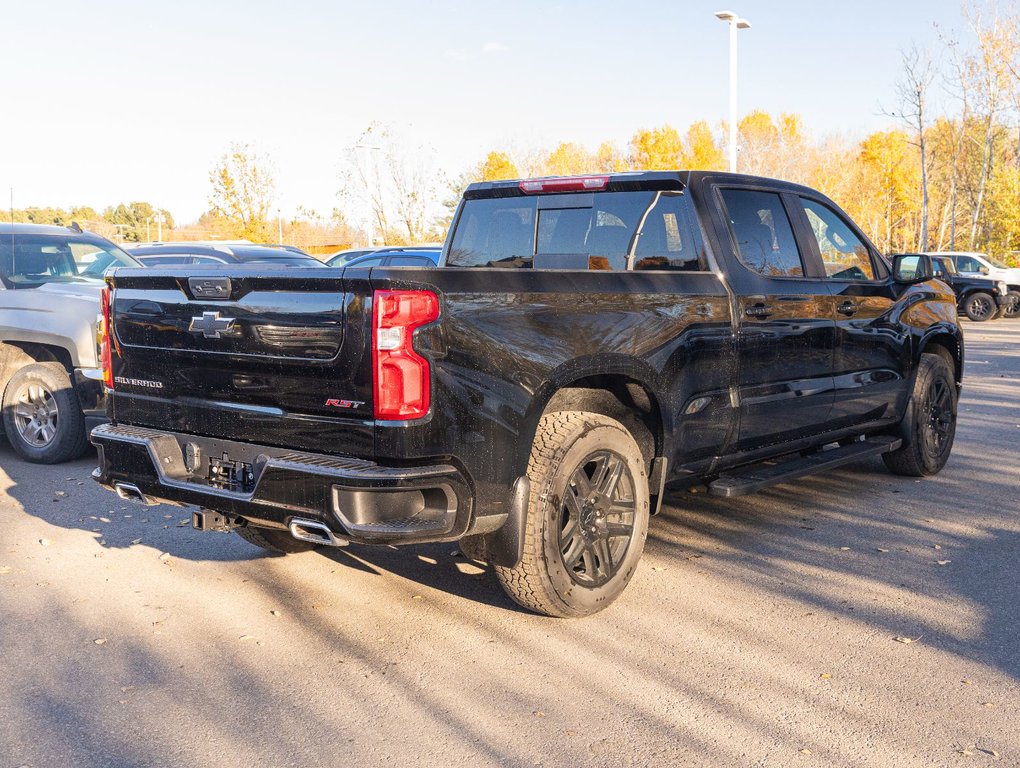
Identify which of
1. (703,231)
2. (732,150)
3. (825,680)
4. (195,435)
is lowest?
(825,680)

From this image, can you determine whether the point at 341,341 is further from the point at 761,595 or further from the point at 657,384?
the point at 761,595

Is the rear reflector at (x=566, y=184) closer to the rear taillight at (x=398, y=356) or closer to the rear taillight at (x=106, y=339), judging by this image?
the rear taillight at (x=398, y=356)

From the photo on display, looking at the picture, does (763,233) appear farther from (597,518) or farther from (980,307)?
(980,307)

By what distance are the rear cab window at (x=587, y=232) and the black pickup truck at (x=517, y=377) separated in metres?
0.01

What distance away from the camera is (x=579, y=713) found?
11.5 feet

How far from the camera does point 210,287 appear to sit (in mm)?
4082

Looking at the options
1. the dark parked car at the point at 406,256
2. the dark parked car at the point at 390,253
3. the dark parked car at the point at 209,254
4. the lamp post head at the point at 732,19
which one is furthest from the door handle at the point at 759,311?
the lamp post head at the point at 732,19

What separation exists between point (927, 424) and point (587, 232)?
10.8ft

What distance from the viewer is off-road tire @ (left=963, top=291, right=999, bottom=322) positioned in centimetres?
2589

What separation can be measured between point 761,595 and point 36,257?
6.83m

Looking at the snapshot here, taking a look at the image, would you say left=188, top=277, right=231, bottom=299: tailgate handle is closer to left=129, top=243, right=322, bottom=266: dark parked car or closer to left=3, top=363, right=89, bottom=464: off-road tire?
left=3, top=363, right=89, bottom=464: off-road tire

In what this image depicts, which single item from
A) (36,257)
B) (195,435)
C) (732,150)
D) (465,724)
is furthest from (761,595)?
(732,150)

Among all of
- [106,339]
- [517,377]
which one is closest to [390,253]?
[106,339]

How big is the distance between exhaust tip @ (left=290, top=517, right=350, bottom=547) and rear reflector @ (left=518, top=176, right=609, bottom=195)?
8.18 feet
